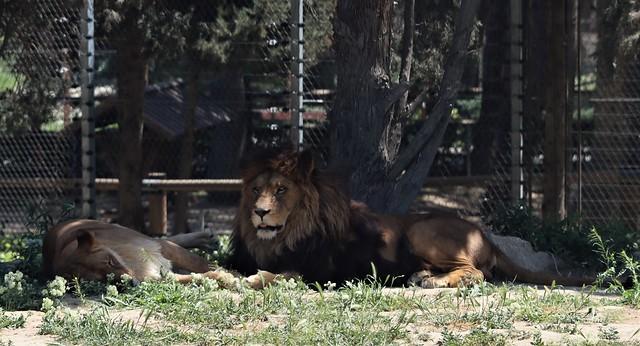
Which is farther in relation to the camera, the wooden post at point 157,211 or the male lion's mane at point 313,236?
the wooden post at point 157,211

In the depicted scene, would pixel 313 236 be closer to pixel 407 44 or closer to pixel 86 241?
pixel 86 241

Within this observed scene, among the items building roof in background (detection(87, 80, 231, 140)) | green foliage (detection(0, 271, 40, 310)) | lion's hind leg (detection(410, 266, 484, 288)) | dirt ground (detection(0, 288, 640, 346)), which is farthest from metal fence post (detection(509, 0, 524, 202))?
green foliage (detection(0, 271, 40, 310))

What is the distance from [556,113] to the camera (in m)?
11.0

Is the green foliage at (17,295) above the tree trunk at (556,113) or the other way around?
the other way around

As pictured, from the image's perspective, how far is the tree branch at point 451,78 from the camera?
9.08m

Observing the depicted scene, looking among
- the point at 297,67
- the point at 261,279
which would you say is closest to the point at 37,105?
the point at 297,67

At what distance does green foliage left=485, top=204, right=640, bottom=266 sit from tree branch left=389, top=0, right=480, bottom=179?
1.07m

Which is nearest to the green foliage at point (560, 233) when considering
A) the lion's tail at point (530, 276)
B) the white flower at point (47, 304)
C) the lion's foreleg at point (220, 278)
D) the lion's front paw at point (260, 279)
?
the lion's tail at point (530, 276)

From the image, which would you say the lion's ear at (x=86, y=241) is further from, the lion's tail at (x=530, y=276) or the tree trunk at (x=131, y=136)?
the tree trunk at (x=131, y=136)

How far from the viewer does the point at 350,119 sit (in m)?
9.02

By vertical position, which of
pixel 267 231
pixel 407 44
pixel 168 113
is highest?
pixel 407 44

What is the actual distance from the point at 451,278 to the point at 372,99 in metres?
1.91

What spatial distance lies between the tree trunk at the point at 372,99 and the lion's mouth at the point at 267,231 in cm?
147

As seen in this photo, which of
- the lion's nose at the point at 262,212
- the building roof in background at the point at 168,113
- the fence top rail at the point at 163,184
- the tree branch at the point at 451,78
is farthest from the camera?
the building roof in background at the point at 168,113
